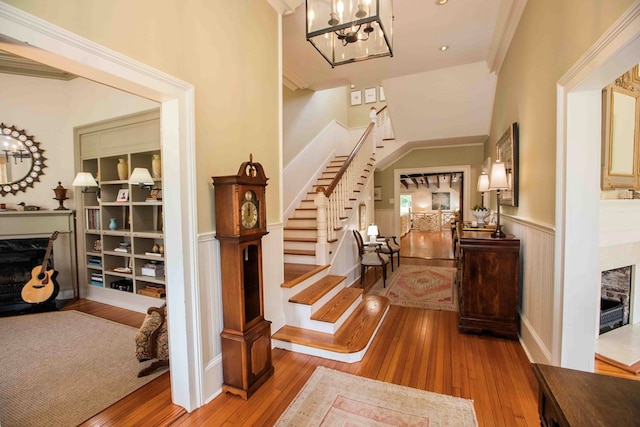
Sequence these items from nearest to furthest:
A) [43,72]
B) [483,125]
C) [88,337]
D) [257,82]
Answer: [257,82]
[88,337]
[43,72]
[483,125]

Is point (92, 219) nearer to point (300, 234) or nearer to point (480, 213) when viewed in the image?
point (300, 234)

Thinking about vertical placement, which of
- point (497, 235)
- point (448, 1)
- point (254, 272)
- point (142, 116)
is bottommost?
point (254, 272)

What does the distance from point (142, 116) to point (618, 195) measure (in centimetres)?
532

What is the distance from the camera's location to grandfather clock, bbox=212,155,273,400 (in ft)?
6.42

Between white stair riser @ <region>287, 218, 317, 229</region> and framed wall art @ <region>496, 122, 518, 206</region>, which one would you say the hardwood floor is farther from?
white stair riser @ <region>287, 218, 317, 229</region>

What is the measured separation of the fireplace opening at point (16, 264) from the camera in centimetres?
346

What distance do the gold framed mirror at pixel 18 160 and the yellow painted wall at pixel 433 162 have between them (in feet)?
22.1

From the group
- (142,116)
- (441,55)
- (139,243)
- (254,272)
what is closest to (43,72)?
(142,116)

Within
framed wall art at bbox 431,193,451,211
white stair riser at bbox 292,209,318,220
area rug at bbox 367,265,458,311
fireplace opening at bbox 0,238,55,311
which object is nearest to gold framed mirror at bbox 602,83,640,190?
area rug at bbox 367,265,458,311

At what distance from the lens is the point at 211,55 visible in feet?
6.53

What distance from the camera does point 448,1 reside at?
2.83 metres

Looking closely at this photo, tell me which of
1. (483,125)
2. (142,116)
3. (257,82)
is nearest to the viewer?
(257,82)

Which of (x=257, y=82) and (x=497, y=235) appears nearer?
(x=257, y=82)

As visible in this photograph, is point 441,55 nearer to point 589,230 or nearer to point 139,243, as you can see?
point 589,230
